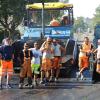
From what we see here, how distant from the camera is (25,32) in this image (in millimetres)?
20641

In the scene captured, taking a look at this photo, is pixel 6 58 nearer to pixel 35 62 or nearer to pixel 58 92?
pixel 35 62

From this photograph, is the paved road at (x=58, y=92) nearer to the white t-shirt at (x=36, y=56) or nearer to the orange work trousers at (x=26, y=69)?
the orange work trousers at (x=26, y=69)

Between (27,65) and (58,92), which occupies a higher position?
(27,65)

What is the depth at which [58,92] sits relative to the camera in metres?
13.9

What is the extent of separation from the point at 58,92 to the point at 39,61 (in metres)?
1.90

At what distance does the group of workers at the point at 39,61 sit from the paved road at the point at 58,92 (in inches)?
19.7

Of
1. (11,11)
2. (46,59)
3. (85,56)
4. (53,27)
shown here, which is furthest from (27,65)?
(11,11)

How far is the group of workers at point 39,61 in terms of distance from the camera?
14900 mm

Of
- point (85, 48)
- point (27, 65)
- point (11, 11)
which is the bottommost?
point (27, 65)

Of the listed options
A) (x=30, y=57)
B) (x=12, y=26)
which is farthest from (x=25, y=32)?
(x=12, y=26)

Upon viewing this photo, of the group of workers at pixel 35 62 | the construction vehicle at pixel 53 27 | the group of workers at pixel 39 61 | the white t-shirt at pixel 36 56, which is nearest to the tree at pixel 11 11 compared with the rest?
the construction vehicle at pixel 53 27

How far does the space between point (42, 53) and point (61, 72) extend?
10.5 ft

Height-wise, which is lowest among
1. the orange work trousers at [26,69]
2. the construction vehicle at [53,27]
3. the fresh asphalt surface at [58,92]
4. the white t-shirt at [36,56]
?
the fresh asphalt surface at [58,92]

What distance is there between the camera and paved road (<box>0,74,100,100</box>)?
12852 mm
